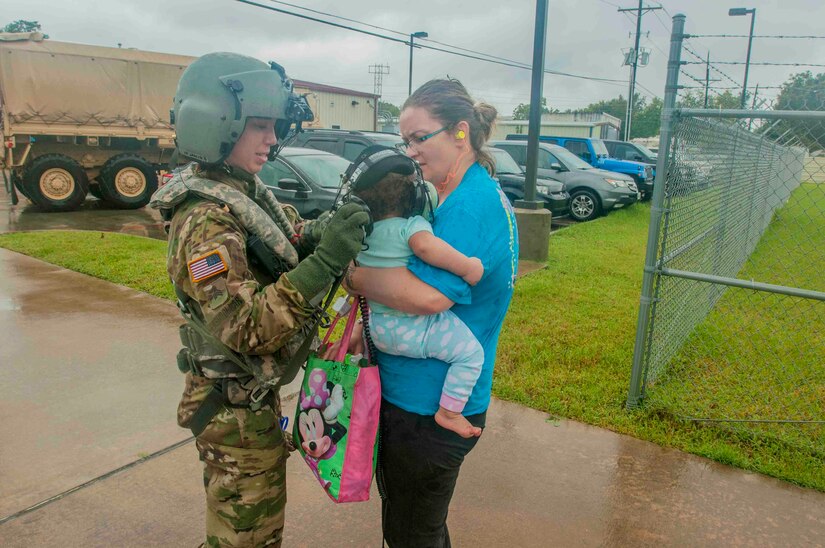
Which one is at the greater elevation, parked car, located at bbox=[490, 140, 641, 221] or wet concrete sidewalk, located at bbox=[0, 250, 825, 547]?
parked car, located at bbox=[490, 140, 641, 221]

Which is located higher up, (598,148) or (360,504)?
(598,148)

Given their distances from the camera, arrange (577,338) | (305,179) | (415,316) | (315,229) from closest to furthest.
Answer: (415,316) < (315,229) < (577,338) < (305,179)

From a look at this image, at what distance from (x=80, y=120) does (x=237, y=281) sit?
13.3 m

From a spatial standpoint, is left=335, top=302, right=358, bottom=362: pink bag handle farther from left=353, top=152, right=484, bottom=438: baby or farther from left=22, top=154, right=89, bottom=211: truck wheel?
left=22, top=154, right=89, bottom=211: truck wheel

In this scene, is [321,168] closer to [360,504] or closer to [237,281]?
[360,504]

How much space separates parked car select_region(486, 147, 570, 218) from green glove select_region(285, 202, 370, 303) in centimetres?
1091

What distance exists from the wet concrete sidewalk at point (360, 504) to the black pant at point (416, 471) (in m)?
0.87

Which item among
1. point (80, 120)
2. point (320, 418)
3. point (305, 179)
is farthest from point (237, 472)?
point (80, 120)

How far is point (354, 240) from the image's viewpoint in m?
1.59

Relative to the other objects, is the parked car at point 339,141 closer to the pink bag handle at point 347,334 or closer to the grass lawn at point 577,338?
the grass lawn at point 577,338

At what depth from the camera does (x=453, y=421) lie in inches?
70.7

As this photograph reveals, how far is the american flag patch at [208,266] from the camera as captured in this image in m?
1.64

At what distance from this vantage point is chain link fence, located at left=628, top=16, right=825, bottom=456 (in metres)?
3.65

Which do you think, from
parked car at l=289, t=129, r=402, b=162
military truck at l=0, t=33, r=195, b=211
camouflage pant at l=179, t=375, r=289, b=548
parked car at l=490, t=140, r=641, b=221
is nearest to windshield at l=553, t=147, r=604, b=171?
parked car at l=490, t=140, r=641, b=221
